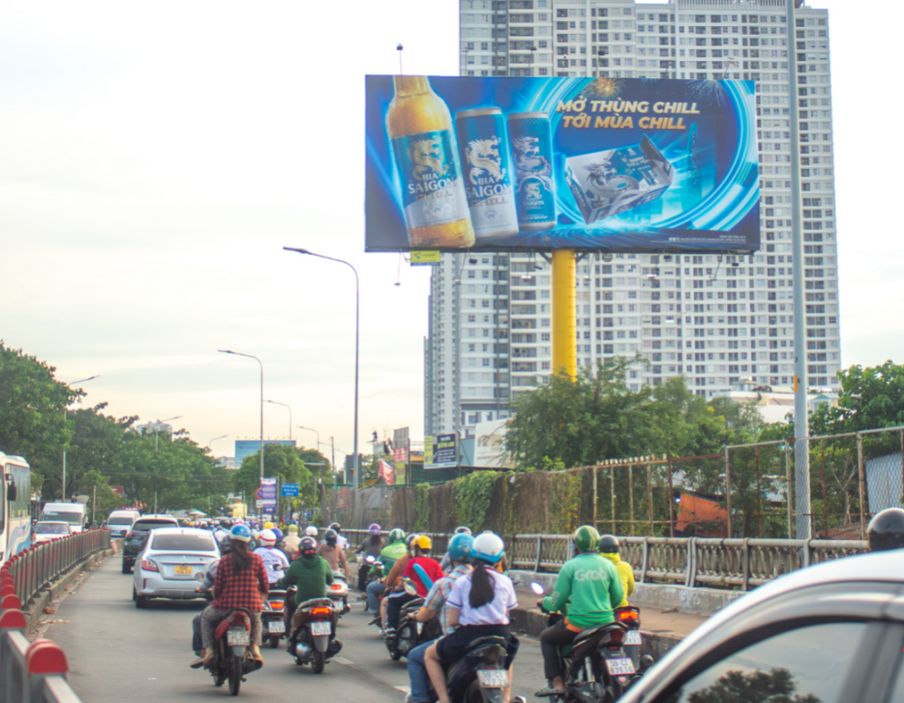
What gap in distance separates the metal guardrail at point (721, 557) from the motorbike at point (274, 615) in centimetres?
613

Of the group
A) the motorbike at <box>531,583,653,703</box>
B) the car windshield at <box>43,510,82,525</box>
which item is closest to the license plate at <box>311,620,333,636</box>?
the motorbike at <box>531,583,653,703</box>

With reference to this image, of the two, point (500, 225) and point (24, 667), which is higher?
point (500, 225)

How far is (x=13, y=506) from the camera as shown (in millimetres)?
30812

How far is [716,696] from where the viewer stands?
9.16ft

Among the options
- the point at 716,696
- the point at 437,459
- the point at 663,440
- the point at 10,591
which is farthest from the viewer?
the point at 437,459

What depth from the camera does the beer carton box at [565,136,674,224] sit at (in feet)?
130

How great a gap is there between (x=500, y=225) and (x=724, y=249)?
260 inches

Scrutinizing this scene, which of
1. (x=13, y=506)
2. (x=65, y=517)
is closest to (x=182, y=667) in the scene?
(x=13, y=506)

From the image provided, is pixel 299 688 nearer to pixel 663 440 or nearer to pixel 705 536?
pixel 705 536

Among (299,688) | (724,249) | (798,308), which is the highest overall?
(724,249)

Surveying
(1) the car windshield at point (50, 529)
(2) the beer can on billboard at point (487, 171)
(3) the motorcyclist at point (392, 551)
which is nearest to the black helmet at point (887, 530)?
(3) the motorcyclist at point (392, 551)

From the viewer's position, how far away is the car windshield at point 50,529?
169 feet

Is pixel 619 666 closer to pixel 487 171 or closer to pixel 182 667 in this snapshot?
pixel 182 667

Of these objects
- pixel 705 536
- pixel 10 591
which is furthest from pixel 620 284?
pixel 10 591
